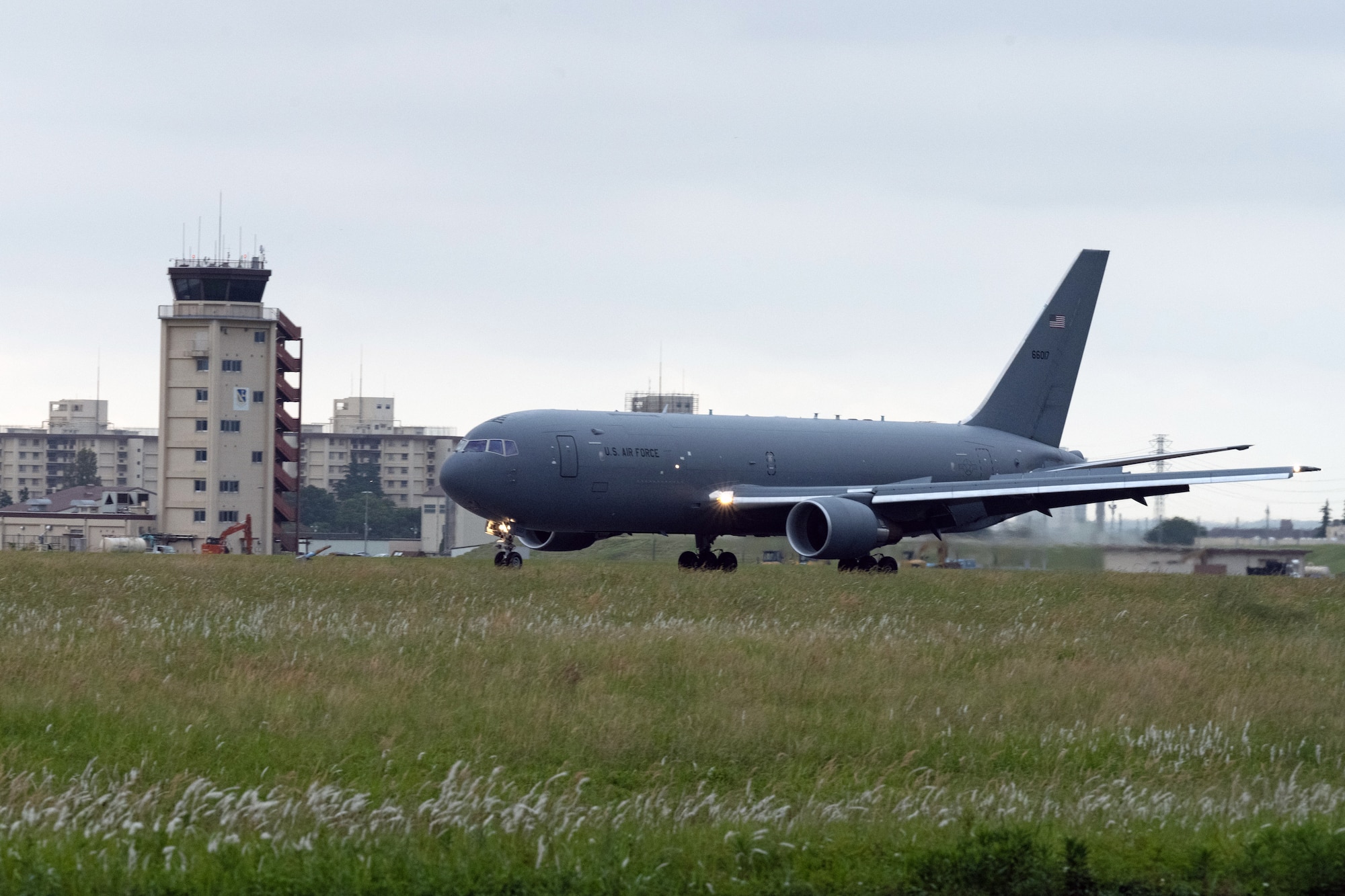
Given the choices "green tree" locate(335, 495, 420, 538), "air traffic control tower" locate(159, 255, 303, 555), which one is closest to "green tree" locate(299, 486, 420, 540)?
"green tree" locate(335, 495, 420, 538)

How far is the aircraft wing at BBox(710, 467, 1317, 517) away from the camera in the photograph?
111 feet

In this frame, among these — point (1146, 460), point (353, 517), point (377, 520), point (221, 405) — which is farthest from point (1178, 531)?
point (353, 517)

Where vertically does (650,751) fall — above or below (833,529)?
below

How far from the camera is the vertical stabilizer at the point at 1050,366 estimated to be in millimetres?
45781

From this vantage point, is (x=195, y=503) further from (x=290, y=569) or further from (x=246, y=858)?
(x=246, y=858)

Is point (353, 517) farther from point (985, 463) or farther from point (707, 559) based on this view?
point (707, 559)

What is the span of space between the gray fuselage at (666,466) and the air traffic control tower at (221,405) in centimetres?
6937

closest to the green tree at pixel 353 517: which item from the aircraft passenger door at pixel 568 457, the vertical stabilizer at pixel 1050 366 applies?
the vertical stabilizer at pixel 1050 366

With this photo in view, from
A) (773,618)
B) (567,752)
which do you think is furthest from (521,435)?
(567,752)

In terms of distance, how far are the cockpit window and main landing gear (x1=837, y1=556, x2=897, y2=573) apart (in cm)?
869

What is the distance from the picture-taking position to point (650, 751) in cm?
1120

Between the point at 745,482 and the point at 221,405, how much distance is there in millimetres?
73686

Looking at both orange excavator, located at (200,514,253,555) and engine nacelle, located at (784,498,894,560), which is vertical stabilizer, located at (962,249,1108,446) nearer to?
engine nacelle, located at (784,498,894,560)

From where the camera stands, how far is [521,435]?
33.2 meters
